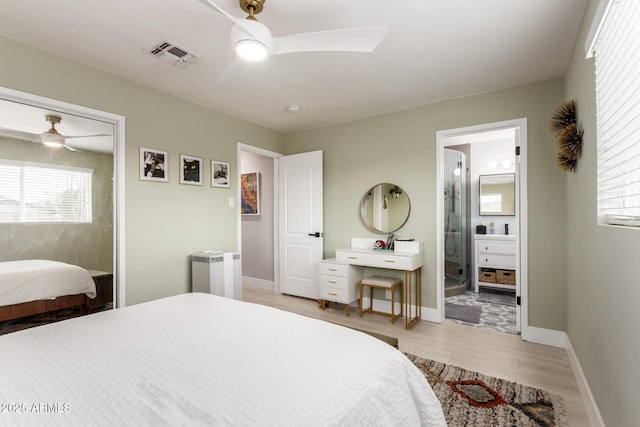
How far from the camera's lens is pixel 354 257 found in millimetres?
3637

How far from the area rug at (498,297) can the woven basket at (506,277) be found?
0.62 feet

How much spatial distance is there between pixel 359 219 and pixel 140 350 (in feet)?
10.1

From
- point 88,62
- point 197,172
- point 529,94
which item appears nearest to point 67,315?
point 197,172

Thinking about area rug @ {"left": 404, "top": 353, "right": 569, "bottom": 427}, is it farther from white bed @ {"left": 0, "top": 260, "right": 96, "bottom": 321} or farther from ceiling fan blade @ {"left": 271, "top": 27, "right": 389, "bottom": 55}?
white bed @ {"left": 0, "top": 260, "right": 96, "bottom": 321}

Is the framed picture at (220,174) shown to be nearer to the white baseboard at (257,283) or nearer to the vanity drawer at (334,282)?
the vanity drawer at (334,282)

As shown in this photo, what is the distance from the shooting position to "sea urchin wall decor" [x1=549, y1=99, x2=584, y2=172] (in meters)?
2.15

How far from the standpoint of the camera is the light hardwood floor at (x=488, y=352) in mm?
2148

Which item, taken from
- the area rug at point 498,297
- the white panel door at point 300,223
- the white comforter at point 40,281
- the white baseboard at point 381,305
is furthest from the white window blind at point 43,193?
the area rug at point 498,297

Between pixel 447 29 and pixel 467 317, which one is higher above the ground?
pixel 447 29

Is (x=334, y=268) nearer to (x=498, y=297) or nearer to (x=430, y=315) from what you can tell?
(x=430, y=315)

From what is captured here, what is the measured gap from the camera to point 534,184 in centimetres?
288

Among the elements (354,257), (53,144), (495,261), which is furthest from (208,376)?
(495,261)

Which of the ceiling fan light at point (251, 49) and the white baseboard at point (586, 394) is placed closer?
the ceiling fan light at point (251, 49)

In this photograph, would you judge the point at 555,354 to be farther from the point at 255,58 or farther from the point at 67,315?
the point at 67,315
